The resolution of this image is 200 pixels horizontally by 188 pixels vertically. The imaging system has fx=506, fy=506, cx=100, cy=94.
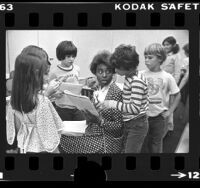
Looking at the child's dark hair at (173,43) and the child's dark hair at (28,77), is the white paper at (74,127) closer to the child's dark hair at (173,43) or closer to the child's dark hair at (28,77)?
the child's dark hair at (28,77)

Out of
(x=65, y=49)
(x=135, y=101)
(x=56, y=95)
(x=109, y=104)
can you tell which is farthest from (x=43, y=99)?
(x=135, y=101)

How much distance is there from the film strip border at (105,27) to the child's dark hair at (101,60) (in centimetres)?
23

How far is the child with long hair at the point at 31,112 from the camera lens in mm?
4492

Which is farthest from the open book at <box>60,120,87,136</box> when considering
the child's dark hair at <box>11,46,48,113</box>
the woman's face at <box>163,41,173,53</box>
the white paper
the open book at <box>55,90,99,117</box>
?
the woman's face at <box>163,41,173,53</box>

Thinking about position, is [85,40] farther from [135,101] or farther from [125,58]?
[135,101]

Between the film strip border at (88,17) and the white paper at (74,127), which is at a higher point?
the film strip border at (88,17)

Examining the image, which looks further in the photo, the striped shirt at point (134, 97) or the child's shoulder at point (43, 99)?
the child's shoulder at point (43, 99)

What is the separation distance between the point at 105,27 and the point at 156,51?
Answer: 50 cm

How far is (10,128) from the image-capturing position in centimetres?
451

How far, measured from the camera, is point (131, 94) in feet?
14.4

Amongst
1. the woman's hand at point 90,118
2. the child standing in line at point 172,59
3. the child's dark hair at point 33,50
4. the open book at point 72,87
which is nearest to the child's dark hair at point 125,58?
the child standing in line at point 172,59

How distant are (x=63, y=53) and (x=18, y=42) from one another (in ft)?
1.35

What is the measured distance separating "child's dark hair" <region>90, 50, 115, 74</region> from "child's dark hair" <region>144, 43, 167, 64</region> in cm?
32
